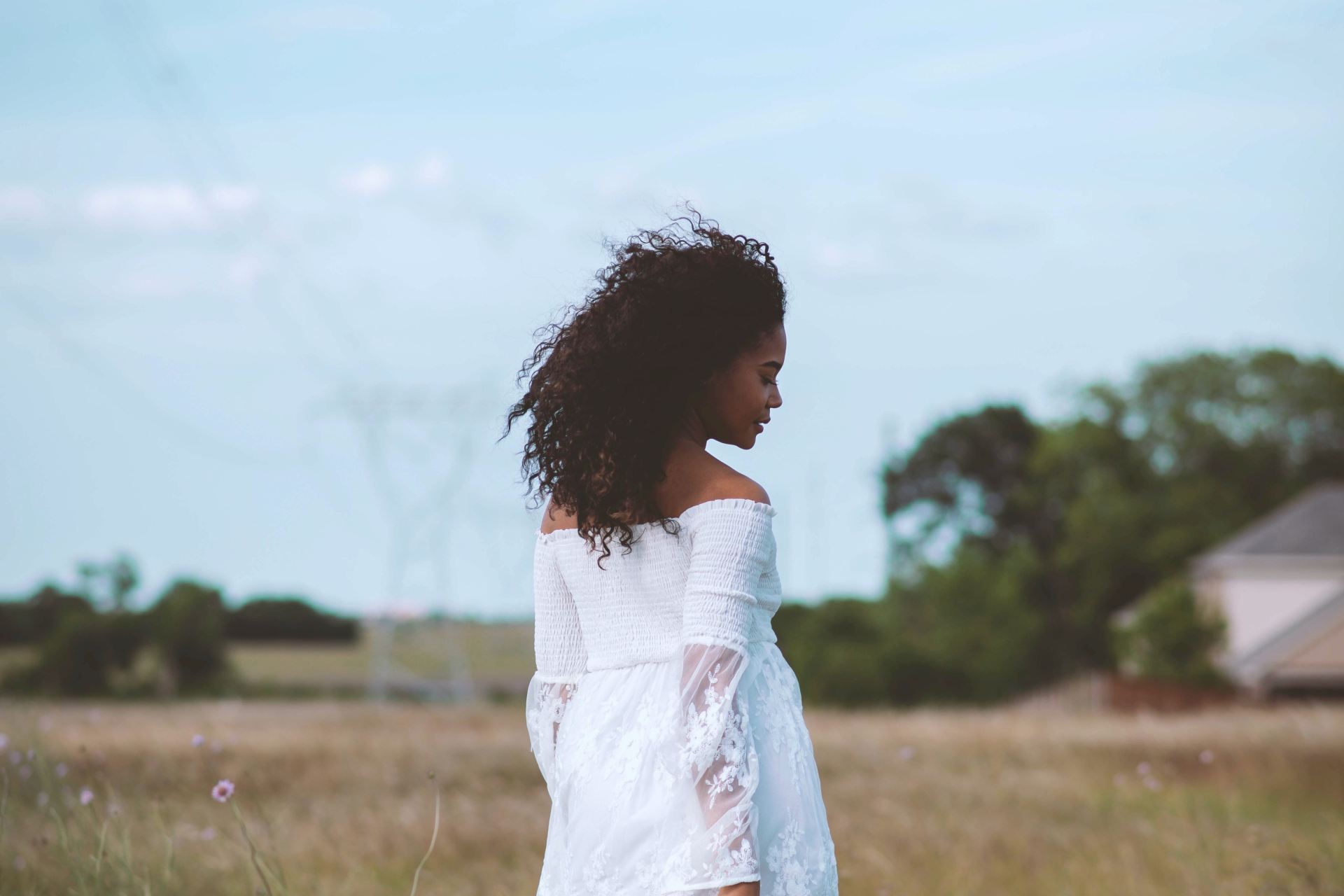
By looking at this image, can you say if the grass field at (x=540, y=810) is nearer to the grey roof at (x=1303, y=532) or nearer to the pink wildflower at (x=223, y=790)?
the pink wildflower at (x=223, y=790)

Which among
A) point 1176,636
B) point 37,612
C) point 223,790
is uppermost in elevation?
point 223,790

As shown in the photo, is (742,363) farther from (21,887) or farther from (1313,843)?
(1313,843)

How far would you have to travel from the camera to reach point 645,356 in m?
2.48

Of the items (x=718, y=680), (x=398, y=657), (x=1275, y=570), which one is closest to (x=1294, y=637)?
(x=1275, y=570)

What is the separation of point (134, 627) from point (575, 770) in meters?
50.0

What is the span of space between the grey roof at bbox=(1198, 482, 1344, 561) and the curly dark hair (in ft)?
166

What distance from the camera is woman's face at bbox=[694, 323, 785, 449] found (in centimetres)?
254

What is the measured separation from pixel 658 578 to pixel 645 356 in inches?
16.1

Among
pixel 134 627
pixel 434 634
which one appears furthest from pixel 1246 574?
pixel 134 627

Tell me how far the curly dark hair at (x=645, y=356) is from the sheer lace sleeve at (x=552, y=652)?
0.27 m

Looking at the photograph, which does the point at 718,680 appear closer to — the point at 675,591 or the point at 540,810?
the point at 675,591

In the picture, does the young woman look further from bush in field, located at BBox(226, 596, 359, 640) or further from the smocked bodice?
bush in field, located at BBox(226, 596, 359, 640)

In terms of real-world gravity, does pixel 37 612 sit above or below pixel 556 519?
below

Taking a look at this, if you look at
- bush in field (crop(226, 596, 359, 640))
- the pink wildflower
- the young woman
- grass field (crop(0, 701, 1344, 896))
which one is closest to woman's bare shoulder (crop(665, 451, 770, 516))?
the young woman
